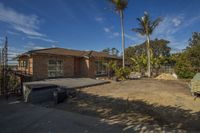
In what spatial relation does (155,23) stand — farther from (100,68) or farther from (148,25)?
(100,68)

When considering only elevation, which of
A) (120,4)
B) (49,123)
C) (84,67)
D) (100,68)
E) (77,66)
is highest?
(120,4)

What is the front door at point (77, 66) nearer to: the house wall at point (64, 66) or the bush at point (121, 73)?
the house wall at point (64, 66)

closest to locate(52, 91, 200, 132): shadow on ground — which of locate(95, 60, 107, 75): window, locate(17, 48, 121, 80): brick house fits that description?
locate(17, 48, 121, 80): brick house

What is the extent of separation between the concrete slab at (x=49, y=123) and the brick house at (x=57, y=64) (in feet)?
29.2

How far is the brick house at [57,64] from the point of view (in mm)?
16156

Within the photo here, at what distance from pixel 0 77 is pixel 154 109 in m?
10.5

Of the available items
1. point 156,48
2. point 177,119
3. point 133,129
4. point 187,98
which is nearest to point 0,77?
point 133,129

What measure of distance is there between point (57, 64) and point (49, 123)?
42.0 ft

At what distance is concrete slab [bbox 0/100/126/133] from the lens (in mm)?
5344

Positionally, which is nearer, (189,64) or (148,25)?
(189,64)

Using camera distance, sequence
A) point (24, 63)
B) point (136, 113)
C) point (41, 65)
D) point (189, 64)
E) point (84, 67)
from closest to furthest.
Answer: point (136, 113)
point (41, 65)
point (24, 63)
point (189, 64)
point (84, 67)

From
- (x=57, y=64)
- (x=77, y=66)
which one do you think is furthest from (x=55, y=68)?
(x=77, y=66)

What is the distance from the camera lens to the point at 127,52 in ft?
186

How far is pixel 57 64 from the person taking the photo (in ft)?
59.8
